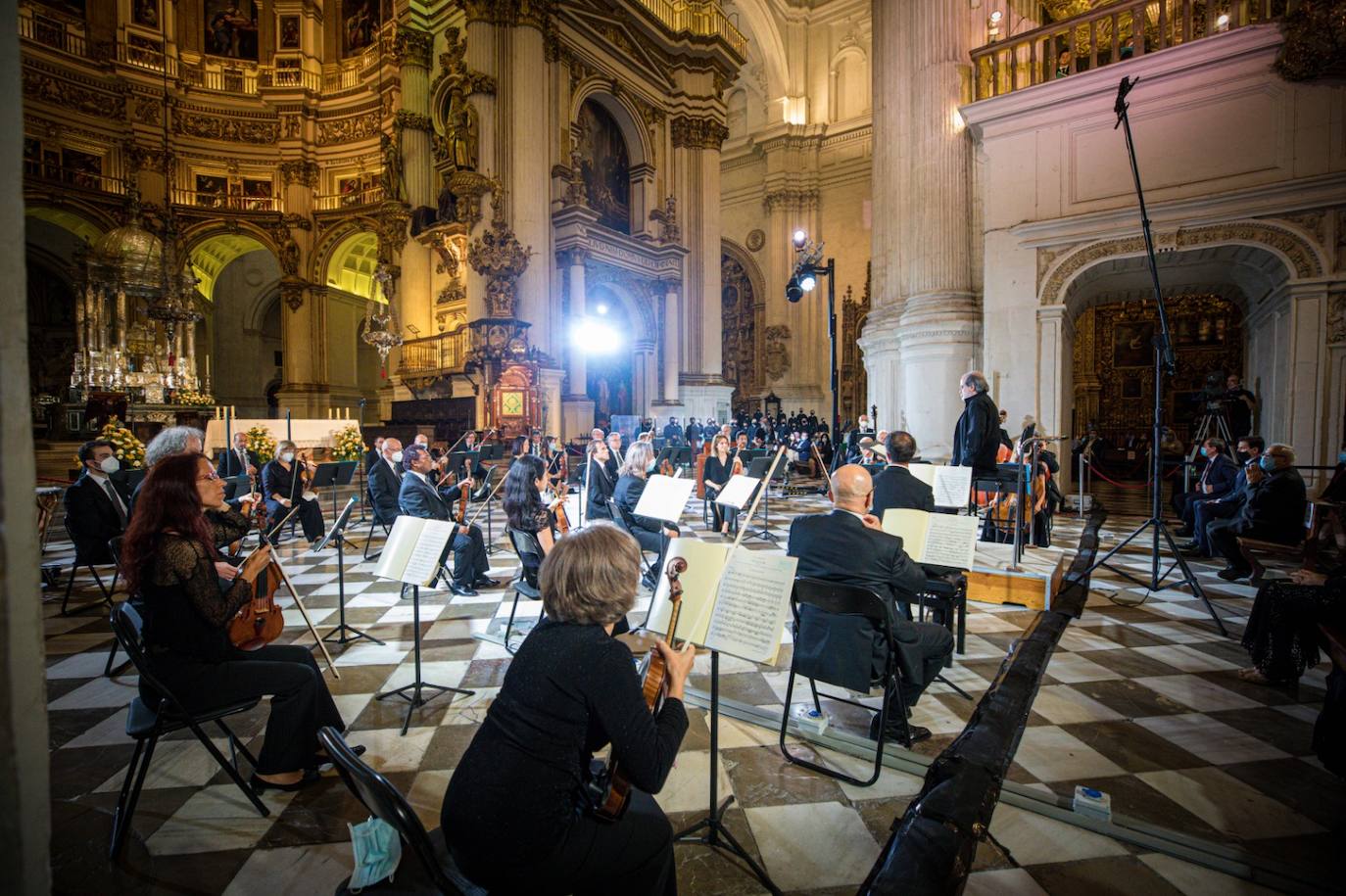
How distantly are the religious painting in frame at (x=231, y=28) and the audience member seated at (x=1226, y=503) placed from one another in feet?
92.4

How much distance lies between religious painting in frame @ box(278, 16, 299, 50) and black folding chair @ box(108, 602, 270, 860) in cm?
2505

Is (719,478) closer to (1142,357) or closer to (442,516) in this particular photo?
(442,516)

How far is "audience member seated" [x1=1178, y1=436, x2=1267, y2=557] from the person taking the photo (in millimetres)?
5934

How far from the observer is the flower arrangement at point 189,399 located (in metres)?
12.6

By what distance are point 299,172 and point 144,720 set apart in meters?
23.1

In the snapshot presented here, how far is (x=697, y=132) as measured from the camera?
18.5m

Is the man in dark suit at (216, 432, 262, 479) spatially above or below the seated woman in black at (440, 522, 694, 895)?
above

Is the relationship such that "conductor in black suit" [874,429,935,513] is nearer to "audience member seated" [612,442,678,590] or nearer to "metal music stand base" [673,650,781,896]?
"audience member seated" [612,442,678,590]

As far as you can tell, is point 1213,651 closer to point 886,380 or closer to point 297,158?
point 886,380

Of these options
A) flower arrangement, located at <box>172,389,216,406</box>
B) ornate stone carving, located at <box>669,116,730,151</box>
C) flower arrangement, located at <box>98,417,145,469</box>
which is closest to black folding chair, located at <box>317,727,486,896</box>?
flower arrangement, located at <box>98,417,145,469</box>

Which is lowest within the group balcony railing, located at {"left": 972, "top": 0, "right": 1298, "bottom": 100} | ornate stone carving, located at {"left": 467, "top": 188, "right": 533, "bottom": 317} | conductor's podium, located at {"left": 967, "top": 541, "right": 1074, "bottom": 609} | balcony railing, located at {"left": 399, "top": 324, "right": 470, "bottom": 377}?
conductor's podium, located at {"left": 967, "top": 541, "right": 1074, "bottom": 609}

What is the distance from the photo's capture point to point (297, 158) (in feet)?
64.5

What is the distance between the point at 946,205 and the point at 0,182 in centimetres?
1057

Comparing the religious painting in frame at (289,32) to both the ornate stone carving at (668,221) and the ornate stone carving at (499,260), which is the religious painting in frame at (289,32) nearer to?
the ornate stone carving at (499,260)
